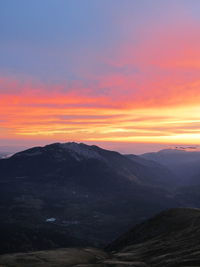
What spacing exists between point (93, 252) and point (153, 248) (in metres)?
36.9

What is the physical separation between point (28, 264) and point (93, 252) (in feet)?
173

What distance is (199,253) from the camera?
12688 centimetres

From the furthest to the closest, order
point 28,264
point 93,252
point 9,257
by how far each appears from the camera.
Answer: point 93,252
point 9,257
point 28,264

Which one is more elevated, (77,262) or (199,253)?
(199,253)

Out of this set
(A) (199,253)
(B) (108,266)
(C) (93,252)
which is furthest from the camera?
(C) (93,252)

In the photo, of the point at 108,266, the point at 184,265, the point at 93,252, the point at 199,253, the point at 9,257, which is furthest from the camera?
the point at 93,252

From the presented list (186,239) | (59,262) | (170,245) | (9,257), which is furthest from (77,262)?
(186,239)

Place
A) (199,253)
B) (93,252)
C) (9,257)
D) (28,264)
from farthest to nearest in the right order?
(93,252)
(9,257)
(28,264)
(199,253)

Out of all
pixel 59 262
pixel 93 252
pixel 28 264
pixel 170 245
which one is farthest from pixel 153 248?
pixel 28 264

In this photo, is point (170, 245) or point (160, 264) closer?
point (160, 264)

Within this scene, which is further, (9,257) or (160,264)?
(9,257)

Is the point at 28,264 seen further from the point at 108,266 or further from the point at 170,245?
the point at 170,245

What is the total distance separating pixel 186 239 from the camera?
7096 inches

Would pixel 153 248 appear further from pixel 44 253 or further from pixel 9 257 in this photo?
pixel 9 257
